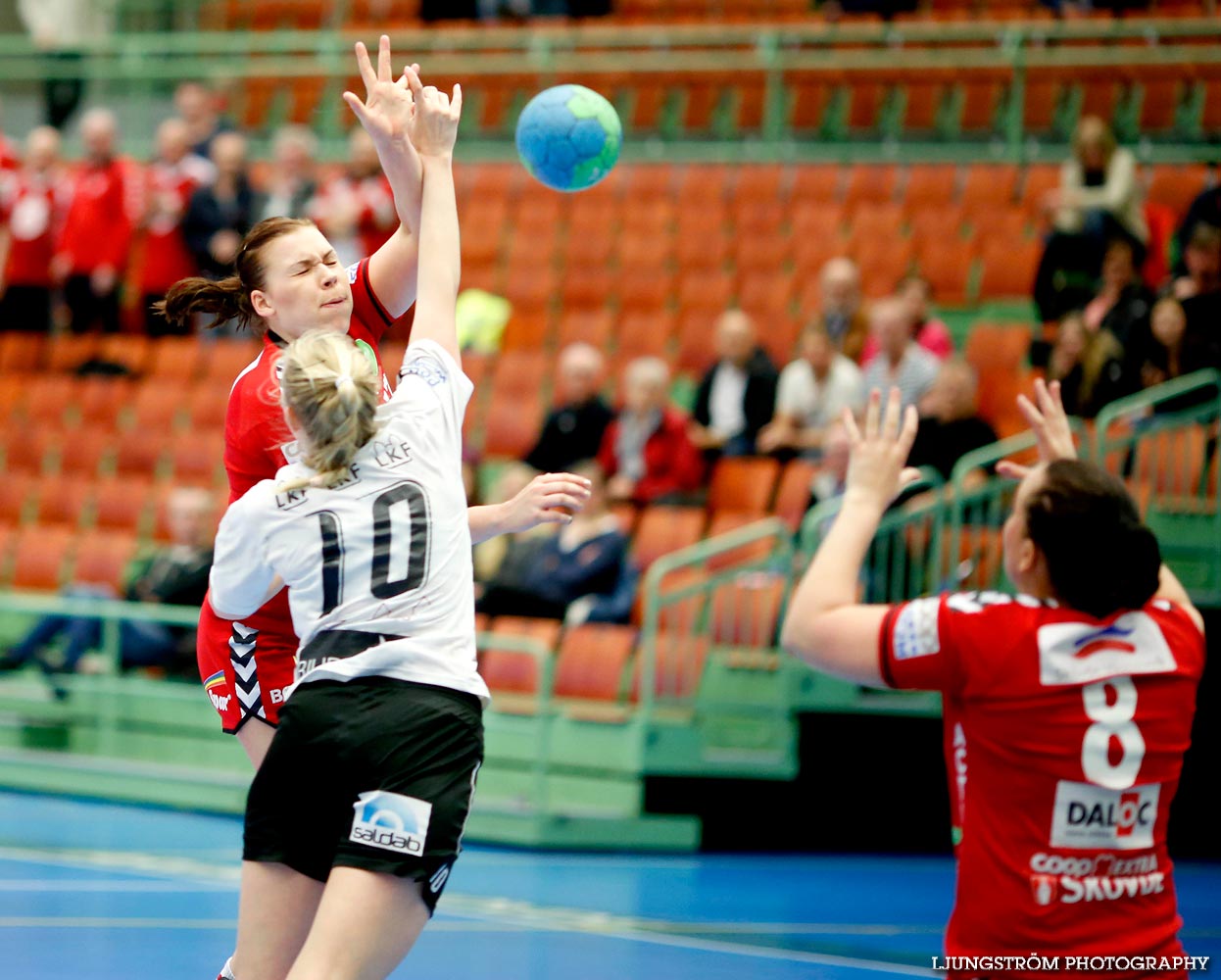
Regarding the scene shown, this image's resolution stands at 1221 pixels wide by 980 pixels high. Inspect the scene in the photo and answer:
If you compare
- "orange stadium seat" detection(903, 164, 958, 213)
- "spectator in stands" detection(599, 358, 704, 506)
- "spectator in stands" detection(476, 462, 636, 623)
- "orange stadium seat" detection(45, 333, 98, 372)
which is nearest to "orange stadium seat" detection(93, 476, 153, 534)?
"orange stadium seat" detection(45, 333, 98, 372)

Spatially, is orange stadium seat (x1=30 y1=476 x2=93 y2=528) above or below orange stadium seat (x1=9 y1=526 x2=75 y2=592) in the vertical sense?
above

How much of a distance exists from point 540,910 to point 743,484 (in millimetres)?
3202

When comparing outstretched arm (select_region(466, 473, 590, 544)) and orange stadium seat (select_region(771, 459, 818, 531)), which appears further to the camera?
orange stadium seat (select_region(771, 459, 818, 531))

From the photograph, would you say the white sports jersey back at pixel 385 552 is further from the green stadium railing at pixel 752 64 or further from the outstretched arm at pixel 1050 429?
the green stadium railing at pixel 752 64

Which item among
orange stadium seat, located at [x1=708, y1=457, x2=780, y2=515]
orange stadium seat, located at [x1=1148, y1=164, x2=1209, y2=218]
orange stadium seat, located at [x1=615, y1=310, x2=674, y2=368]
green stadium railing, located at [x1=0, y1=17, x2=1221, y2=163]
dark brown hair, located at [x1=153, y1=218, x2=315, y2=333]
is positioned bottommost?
orange stadium seat, located at [x1=708, y1=457, x2=780, y2=515]

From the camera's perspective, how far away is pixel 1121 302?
9531mm

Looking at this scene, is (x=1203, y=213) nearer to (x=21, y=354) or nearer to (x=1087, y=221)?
(x=1087, y=221)

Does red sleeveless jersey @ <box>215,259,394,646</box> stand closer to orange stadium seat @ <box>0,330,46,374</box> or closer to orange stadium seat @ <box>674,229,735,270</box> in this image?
orange stadium seat @ <box>674,229,735,270</box>

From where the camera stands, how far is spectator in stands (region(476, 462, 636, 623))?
30.8 ft

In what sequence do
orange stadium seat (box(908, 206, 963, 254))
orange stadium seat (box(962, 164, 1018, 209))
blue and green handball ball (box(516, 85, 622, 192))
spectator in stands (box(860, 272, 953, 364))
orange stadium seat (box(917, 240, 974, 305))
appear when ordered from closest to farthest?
blue and green handball ball (box(516, 85, 622, 192))
spectator in stands (box(860, 272, 953, 364))
orange stadium seat (box(917, 240, 974, 305))
orange stadium seat (box(908, 206, 963, 254))
orange stadium seat (box(962, 164, 1018, 209))

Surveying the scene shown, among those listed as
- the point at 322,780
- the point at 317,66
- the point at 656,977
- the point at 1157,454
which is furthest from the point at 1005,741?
the point at 317,66

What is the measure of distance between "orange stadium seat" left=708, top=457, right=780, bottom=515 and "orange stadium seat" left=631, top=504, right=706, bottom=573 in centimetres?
17

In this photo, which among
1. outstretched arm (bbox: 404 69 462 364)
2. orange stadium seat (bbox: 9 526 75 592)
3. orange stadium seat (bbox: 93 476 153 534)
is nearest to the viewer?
outstretched arm (bbox: 404 69 462 364)

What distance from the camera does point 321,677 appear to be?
132 inches
